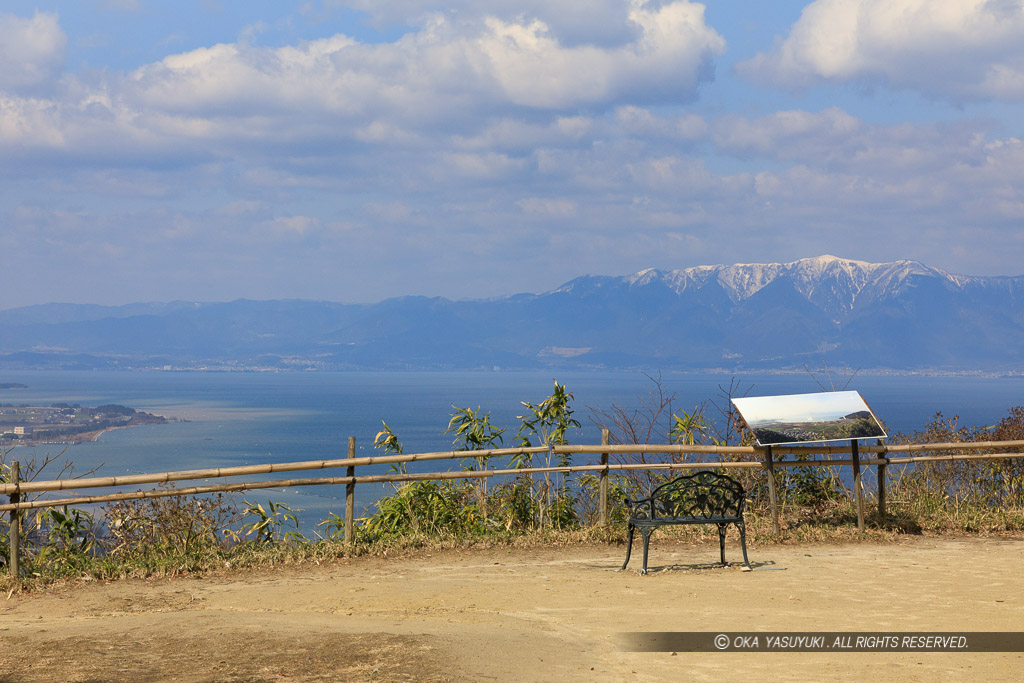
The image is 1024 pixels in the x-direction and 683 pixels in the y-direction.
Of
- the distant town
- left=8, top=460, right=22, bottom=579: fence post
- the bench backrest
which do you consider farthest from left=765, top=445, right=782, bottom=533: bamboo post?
the distant town

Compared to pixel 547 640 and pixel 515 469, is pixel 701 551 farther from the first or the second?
pixel 547 640

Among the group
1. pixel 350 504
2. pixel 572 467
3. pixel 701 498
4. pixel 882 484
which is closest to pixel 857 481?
pixel 882 484

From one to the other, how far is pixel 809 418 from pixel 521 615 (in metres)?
4.10

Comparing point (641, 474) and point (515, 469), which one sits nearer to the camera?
point (515, 469)

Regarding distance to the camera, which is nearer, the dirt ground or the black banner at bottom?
the dirt ground

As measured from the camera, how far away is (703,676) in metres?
4.92

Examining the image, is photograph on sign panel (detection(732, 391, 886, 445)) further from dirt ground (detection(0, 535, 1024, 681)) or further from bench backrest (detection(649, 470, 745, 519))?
dirt ground (detection(0, 535, 1024, 681))

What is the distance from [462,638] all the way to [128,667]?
6.36 ft

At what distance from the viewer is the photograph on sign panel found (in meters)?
8.95

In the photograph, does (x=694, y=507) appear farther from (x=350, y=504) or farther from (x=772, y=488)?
(x=350, y=504)

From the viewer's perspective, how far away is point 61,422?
86812 mm

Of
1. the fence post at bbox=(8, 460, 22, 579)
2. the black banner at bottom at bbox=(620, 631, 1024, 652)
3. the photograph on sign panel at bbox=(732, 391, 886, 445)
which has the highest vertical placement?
the photograph on sign panel at bbox=(732, 391, 886, 445)

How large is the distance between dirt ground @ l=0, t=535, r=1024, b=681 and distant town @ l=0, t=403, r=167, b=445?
61.4 metres

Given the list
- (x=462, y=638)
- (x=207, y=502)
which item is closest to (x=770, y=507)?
(x=462, y=638)
